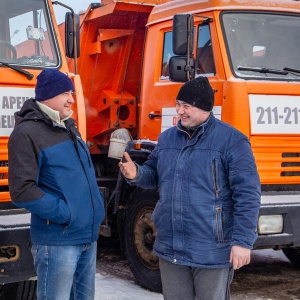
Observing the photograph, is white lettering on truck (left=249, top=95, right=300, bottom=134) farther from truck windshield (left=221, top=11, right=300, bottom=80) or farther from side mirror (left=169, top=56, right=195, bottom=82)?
side mirror (left=169, top=56, right=195, bottom=82)

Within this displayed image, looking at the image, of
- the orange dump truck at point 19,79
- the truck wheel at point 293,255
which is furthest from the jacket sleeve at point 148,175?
the truck wheel at point 293,255

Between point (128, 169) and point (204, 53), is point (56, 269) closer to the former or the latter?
point (128, 169)

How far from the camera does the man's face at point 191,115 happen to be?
11.7ft

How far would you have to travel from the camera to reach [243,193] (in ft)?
11.0

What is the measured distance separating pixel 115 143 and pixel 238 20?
6.54 ft

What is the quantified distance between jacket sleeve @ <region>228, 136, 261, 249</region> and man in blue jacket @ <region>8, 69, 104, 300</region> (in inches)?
30.3

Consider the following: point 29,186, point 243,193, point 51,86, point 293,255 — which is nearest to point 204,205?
point 243,193

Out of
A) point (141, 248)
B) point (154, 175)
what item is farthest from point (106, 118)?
point (154, 175)

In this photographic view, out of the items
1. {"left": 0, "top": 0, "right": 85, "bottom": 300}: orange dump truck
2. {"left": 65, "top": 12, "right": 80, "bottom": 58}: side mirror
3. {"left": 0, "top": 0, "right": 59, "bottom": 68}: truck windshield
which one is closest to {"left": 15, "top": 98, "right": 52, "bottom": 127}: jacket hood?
{"left": 0, "top": 0, "right": 85, "bottom": 300}: orange dump truck

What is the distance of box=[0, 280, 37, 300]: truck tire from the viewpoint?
204 inches

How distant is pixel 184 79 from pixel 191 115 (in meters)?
2.16

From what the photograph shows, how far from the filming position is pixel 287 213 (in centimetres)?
542

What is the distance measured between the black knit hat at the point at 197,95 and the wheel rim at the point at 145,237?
264 centimetres

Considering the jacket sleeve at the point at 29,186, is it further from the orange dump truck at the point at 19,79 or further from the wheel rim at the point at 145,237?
the wheel rim at the point at 145,237
